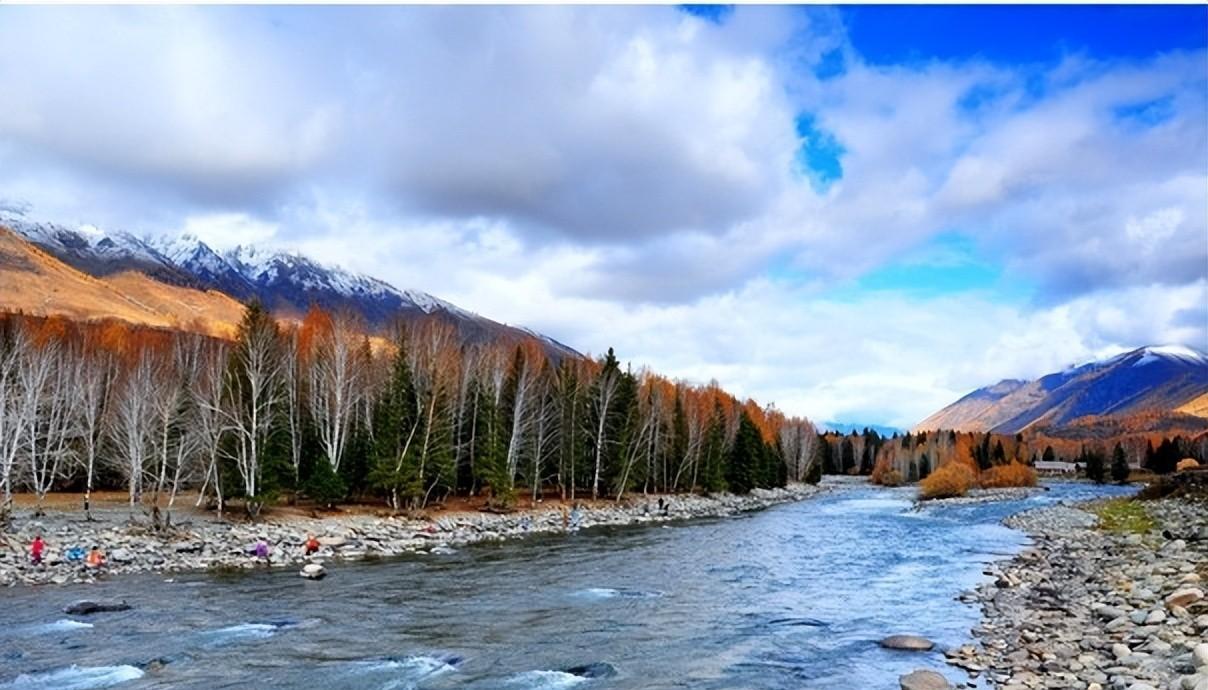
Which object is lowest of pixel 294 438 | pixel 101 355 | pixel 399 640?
pixel 399 640

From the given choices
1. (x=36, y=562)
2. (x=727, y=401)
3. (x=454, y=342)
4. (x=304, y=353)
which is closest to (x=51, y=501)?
(x=304, y=353)

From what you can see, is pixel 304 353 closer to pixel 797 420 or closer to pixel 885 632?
pixel 885 632

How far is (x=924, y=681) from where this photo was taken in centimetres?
1595

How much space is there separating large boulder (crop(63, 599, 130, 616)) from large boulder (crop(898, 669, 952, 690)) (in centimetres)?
2193

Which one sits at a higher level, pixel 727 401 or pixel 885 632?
pixel 727 401

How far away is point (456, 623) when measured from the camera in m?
23.3

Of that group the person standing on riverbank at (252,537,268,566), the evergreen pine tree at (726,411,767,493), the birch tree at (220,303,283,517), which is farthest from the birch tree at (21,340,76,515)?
the evergreen pine tree at (726,411,767,493)

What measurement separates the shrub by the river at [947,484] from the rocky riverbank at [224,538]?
53560 mm

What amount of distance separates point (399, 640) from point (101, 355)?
59748 millimetres

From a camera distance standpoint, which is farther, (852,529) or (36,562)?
(852,529)

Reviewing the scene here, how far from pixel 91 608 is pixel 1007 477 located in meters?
118

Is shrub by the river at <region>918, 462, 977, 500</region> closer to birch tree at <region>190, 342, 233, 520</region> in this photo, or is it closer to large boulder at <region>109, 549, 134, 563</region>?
birch tree at <region>190, 342, 233, 520</region>

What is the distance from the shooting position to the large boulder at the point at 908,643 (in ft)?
64.9

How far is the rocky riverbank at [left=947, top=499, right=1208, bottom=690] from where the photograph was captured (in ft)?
51.9
